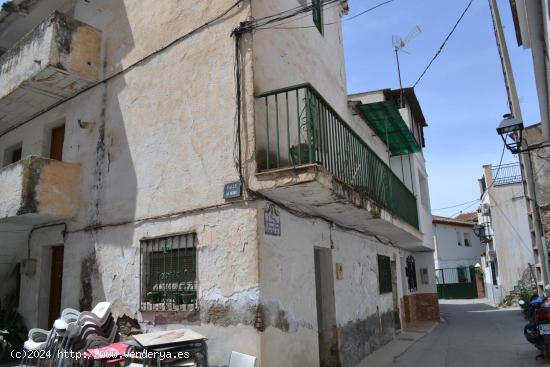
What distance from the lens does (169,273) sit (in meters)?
6.60

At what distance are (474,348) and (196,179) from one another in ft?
26.4

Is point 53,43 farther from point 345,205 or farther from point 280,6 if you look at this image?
point 345,205

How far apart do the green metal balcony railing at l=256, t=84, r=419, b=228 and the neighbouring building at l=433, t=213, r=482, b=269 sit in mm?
29357

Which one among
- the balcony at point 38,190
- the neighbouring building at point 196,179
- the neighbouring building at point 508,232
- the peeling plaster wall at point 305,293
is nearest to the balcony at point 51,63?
the neighbouring building at point 196,179

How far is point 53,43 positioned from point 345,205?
6.25 metres

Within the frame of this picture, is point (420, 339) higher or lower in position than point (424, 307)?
lower

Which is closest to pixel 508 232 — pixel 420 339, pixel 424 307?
pixel 424 307

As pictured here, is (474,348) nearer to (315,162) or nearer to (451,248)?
(315,162)

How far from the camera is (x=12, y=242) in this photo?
9312mm

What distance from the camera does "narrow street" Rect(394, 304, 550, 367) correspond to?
854cm

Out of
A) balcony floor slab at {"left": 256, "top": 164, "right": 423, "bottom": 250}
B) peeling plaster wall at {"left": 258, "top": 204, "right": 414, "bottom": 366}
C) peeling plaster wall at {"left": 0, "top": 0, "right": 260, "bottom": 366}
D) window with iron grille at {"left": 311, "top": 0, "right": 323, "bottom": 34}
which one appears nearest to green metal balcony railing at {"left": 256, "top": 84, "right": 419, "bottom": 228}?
balcony floor slab at {"left": 256, "top": 164, "right": 423, "bottom": 250}

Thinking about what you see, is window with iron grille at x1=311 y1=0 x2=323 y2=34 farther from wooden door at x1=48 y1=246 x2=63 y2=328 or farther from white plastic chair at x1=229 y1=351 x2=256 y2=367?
wooden door at x1=48 y1=246 x2=63 y2=328

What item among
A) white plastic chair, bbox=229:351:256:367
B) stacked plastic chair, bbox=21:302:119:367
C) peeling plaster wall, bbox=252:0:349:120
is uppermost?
peeling plaster wall, bbox=252:0:349:120

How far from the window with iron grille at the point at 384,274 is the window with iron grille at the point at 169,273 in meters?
6.36
